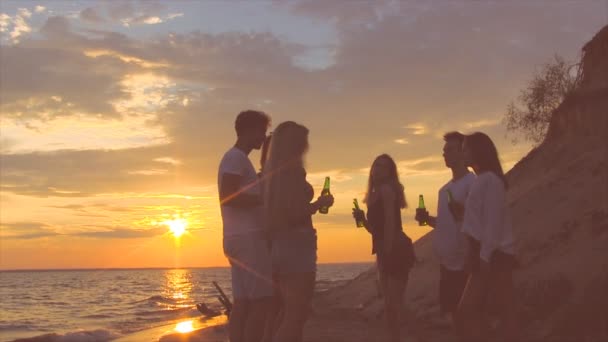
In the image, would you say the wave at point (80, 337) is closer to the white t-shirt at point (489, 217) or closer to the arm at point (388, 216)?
the arm at point (388, 216)

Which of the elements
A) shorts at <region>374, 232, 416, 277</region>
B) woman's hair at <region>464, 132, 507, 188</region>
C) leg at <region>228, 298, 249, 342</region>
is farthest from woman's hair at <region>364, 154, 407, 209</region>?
leg at <region>228, 298, 249, 342</region>

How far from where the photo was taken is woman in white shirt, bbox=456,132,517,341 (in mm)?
5016

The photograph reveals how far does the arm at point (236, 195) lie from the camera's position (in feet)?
16.8

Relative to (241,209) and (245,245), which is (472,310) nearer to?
(245,245)

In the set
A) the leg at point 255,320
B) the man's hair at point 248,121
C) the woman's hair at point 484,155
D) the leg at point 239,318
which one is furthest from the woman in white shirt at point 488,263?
the man's hair at point 248,121

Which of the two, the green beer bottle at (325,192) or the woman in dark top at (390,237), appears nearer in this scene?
the green beer bottle at (325,192)

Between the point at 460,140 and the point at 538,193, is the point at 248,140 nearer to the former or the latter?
the point at 460,140

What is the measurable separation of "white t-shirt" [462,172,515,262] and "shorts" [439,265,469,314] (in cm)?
94

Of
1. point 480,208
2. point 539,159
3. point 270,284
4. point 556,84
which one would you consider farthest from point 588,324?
point 556,84

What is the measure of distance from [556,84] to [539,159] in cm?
836

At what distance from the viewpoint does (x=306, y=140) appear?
16.8 ft

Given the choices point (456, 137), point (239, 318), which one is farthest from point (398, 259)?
point (239, 318)

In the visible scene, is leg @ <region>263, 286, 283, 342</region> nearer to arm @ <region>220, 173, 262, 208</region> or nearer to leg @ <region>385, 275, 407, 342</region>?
arm @ <region>220, 173, 262, 208</region>

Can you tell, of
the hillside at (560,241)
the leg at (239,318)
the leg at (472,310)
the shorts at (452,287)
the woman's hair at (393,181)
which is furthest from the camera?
the hillside at (560,241)
